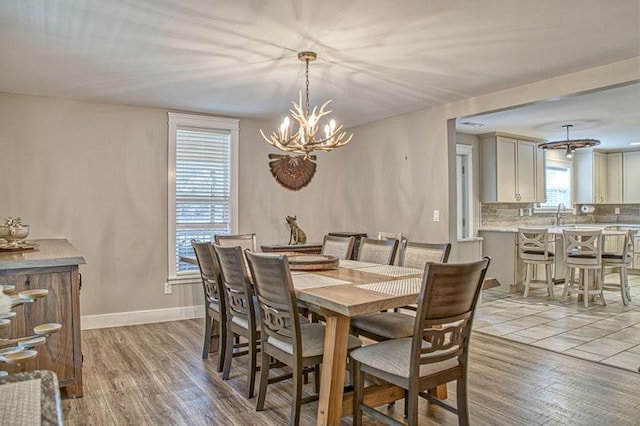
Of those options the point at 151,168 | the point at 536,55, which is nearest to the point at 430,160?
the point at 536,55

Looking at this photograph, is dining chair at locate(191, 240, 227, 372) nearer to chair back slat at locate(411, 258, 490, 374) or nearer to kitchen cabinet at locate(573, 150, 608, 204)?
chair back slat at locate(411, 258, 490, 374)

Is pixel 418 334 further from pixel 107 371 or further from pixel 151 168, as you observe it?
pixel 151 168

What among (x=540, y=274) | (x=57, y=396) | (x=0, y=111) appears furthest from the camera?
(x=540, y=274)

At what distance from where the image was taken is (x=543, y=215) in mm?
7922

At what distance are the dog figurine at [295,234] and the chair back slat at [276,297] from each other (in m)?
2.79

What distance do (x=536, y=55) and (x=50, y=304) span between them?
3769mm

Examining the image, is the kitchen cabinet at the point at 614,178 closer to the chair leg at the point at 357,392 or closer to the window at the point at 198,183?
the window at the point at 198,183

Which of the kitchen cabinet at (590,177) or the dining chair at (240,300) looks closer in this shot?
the dining chair at (240,300)

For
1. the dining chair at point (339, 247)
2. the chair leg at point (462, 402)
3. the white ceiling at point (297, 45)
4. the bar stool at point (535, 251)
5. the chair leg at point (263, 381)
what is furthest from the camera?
the bar stool at point (535, 251)

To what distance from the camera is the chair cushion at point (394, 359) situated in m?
2.04

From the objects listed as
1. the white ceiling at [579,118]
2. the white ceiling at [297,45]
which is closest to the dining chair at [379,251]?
the white ceiling at [297,45]

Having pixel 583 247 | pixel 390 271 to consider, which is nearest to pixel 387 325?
pixel 390 271

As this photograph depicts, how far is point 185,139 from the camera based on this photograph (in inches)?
201

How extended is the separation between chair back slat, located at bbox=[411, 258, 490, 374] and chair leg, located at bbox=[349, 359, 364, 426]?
377 mm
